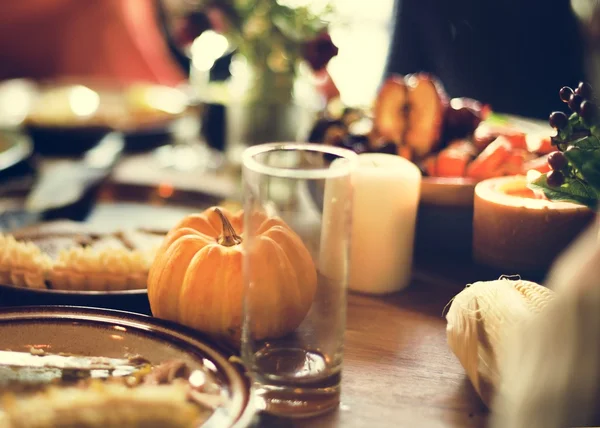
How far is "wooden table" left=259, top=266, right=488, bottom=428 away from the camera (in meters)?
0.76

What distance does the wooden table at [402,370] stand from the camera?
0.76 m

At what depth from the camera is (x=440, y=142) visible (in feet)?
4.35

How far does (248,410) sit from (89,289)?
1.27ft

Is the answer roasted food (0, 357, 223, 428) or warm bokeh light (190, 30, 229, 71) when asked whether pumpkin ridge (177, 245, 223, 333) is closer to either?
roasted food (0, 357, 223, 428)

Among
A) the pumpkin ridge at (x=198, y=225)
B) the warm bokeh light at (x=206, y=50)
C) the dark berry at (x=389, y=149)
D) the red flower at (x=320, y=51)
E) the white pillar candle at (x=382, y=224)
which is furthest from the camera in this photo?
the warm bokeh light at (x=206, y=50)

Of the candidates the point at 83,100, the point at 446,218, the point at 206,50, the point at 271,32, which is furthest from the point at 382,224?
the point at 83,100

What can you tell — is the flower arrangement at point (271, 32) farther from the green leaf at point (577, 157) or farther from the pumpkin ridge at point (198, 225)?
the green leaf at point (577, 157)

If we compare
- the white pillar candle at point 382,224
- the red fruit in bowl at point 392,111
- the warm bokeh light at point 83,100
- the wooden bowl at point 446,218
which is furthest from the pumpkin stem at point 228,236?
the warm bokeh light at point 83,100

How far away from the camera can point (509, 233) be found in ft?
3.38

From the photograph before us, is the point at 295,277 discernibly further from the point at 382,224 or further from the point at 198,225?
the point at 382,224

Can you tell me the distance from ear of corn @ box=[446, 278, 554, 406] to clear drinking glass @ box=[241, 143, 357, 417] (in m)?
0.14

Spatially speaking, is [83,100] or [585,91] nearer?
[585,91]

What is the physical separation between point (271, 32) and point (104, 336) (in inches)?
41.9

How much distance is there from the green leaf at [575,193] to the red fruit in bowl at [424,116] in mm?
414
